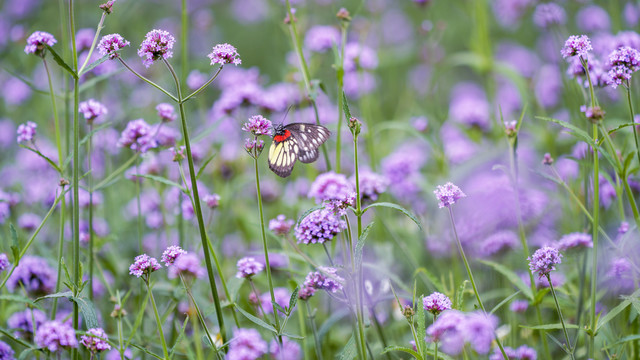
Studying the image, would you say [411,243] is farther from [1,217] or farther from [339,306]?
[1,217]

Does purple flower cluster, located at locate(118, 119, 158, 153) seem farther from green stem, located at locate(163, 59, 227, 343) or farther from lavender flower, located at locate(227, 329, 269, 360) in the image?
lavender flower, located at locate(227, 329, 269, 360)

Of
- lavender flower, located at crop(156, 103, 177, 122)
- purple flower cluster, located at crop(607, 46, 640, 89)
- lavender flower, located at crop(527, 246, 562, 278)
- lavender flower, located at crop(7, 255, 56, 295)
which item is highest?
lavender flower, located at crop(156, 103, 177, 122)

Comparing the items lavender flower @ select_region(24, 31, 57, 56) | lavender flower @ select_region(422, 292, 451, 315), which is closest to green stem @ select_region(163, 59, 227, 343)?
lavender flower @ select_region(24, 31, 57, 56)

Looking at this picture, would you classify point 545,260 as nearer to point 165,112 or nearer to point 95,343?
point 95,343

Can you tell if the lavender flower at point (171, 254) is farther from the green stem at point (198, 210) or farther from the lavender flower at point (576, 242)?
the lavender flower at point (576, 242)

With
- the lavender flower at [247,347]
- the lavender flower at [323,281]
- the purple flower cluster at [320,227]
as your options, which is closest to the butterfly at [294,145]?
the purple flower cluster at [320,227]

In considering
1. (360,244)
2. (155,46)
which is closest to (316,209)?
(360,244)

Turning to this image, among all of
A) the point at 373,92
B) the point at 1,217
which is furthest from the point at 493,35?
the point at 1,217
